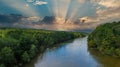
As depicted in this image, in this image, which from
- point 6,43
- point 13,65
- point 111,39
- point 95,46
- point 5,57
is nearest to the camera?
point 5,57

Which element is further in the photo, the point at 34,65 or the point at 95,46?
the point at 95,46

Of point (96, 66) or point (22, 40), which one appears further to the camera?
point (22, 40)

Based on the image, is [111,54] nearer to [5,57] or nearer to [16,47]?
[16,47]

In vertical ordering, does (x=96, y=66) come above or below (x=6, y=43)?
below

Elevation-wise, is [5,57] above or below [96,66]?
above

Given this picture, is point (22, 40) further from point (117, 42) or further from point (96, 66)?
point (117, 42)

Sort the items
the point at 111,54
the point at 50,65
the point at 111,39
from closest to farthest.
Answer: the point at 50,65
the point at 111,54
the point at 111,39

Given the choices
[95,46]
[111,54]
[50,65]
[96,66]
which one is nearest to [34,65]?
[50,65]

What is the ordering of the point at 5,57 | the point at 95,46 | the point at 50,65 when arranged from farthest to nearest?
the point at 95,46, the point at 50,65, the point at 5,57

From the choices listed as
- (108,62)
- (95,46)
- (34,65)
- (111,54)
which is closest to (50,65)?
(34,65)
